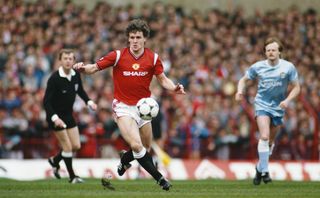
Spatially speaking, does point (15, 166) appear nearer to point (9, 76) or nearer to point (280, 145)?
point (9, 76)

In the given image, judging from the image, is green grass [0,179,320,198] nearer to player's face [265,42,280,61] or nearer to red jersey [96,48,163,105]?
red jersey [96,48,163,105]

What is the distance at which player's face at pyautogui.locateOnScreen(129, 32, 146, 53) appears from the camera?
14.3 m

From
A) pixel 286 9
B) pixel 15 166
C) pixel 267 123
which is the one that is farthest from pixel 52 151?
pixel 286 9

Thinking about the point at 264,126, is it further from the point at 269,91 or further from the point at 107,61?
the point at 107,61

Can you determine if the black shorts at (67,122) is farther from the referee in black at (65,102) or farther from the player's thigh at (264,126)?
the player's thigh at (264,126)

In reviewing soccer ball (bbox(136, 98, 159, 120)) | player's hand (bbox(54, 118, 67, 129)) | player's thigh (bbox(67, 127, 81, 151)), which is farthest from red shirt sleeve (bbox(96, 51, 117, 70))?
player's thigh (bbox(67, 127, 81, 151))

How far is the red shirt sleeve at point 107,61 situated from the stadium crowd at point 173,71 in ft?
28.0

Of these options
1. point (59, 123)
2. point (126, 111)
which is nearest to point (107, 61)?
point (126, 111)

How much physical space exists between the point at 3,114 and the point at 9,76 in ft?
4.67

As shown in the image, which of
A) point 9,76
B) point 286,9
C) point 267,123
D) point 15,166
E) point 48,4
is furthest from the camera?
point 286,9

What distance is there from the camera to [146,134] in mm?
14758

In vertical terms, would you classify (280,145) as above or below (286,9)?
below

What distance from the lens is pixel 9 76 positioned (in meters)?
24.8

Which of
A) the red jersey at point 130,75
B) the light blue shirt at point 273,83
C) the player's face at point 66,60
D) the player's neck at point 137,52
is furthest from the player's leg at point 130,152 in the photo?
the player's face at point 66,60
